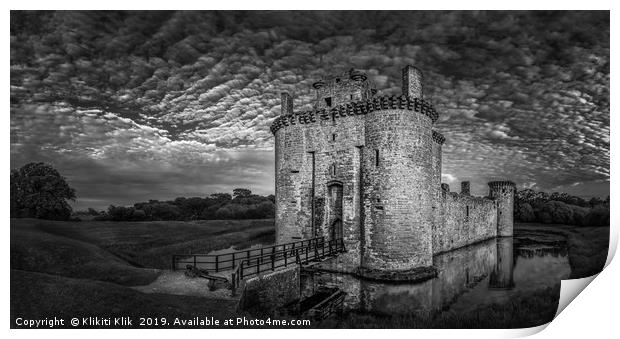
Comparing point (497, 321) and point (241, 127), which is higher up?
point (241, 127)

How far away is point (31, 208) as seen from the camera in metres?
23.4

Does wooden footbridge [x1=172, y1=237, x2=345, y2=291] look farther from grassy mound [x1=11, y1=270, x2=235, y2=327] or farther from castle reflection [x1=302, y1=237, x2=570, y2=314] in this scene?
grassy mound [x1=11, y1=270, x2=235, y2=327]

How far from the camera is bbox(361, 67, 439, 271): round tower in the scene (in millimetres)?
15500

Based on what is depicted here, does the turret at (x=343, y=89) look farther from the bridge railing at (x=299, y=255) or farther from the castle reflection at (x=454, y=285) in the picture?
the castle reflection at (x=454, y=285)

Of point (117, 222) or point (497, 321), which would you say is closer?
point (497, 321)

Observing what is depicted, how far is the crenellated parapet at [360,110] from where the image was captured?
15.9 m

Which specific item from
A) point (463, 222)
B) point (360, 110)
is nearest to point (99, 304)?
point (360, 110)

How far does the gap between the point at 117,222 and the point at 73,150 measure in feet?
53.5

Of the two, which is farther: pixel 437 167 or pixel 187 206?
pixel 187 206

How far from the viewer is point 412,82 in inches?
632

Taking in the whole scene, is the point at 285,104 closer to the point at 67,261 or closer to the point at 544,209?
the point at 67,261

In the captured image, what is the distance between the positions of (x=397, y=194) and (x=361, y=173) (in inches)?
88.1
